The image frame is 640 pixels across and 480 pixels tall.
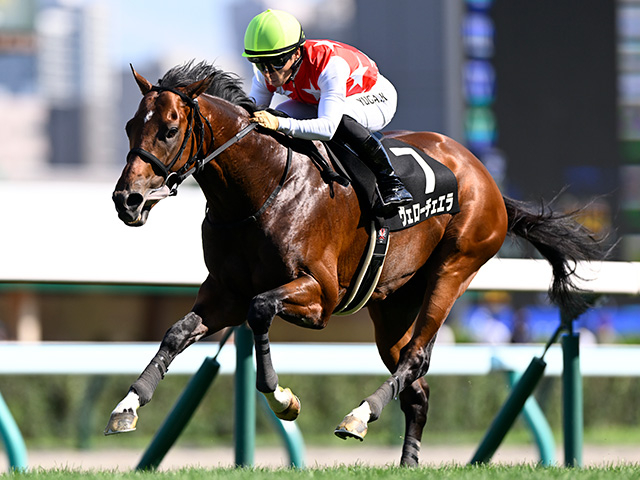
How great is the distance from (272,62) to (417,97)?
59.8 ft

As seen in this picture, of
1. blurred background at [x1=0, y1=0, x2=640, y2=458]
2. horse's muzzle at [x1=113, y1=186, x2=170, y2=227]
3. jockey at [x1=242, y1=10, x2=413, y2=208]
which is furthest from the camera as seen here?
blurred background at [x1=0, y1=0, x2=640, y2=458]

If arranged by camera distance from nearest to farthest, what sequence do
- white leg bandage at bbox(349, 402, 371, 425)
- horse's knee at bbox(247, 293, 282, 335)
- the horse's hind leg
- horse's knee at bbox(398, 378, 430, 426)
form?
horse's knee at bbox(247, 293, 282, 335) < white leg bandage at bbox(349, 402, 371, 425) < the horse's hind leg < horse's knee at bbox(398, 378, 430, 426)

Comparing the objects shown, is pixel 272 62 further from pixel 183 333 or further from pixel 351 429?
pixel 351 429

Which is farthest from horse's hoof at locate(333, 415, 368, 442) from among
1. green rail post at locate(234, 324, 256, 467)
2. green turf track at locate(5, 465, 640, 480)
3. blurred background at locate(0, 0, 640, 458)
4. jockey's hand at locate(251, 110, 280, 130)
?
blurred background at locate(0, 0, 640, 458)

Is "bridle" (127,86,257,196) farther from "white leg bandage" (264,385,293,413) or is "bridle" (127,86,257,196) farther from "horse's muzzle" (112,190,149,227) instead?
"white leg bandage" (264,385,293,413)

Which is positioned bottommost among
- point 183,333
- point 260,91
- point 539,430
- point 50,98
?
point 50,98

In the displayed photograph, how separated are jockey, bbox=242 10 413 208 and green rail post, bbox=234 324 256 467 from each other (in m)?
0.83

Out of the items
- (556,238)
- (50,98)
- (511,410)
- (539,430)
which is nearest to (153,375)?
(511,410)

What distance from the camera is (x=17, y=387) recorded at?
720 centimetres

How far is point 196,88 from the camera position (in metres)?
3.57

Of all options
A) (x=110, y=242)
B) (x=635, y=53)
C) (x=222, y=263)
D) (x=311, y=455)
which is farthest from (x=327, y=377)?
(x=635, y=53)

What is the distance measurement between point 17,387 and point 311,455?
2129 mm

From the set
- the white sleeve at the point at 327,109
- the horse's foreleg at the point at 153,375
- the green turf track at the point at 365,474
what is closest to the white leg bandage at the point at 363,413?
the green turf track at the point at 365,474

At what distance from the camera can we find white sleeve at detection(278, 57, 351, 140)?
377 centimetres
